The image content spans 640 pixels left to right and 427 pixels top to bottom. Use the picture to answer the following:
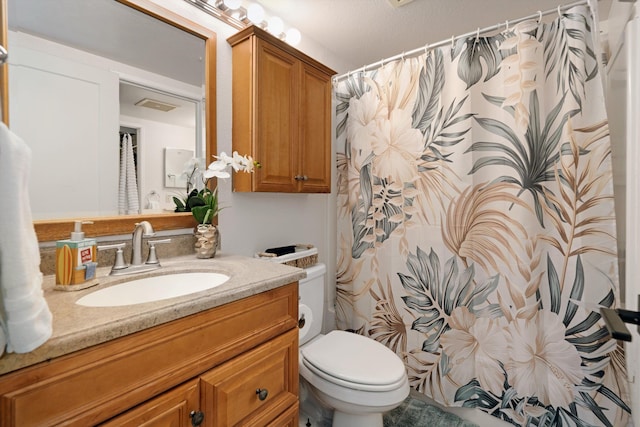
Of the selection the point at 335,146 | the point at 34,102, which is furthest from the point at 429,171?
the point at 34,102

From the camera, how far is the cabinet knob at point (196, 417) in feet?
2.47

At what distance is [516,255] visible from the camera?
1382 mm

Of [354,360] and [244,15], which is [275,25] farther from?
[354,360]

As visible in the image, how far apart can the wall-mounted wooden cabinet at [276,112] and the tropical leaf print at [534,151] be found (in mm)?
930

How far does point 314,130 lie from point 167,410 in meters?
1.41

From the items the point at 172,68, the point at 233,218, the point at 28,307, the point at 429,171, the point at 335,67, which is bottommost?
the point at 28,307

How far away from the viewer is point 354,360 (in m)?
1.36

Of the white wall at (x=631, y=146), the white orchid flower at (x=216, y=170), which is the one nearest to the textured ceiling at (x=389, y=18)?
the white wall at (x=631, y=146)

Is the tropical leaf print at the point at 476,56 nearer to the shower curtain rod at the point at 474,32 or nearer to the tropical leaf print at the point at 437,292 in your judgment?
the shower curtain rod at the point at 474,32

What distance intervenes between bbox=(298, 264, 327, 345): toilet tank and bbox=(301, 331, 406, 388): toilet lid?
2.4 inches

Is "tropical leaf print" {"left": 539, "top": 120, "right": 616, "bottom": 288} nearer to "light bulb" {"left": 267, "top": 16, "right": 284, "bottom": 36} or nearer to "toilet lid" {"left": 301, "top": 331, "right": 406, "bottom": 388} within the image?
"toilet lid" {"left": 301, "top": 331, "right": 406, "bottom": 388}

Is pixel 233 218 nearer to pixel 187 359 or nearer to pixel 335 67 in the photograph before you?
pixel 187 359

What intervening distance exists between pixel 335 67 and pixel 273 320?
1.85 meters

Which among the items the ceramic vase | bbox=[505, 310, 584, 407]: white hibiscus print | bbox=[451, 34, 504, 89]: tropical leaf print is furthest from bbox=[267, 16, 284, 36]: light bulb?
bbox=[505, 310, 584, 407]: white hibiscus print
